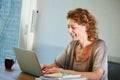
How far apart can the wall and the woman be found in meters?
0.44

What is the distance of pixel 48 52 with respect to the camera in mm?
3305

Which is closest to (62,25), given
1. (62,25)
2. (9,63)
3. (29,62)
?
(62,25)

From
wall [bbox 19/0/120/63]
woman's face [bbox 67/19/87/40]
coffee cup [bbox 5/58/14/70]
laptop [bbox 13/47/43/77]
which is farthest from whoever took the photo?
wall [bbox 19/0/120/63]

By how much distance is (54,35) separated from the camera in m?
3.24


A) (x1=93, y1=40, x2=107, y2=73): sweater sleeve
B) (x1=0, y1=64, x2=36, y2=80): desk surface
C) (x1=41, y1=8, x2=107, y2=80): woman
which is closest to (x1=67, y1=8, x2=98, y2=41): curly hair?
(x1=41, y1=8, x2=107, y2=80): woman

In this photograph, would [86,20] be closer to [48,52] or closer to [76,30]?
[76,30]

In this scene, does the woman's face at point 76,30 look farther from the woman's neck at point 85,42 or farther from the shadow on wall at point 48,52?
the shadow on wall at point 48,52

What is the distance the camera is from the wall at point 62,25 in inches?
99.3

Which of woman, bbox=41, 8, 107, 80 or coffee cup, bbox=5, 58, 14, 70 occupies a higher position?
woman, bbox=41, 8, 107, 80

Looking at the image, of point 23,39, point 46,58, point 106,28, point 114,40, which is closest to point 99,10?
point 106,28

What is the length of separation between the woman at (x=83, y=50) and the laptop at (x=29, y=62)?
13cm

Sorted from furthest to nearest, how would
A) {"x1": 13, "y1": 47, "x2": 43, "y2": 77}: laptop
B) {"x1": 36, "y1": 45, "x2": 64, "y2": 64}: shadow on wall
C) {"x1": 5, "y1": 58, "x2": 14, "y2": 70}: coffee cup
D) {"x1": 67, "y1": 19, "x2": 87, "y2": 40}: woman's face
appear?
{"x1": 36, "y1": 45, "x2": 64, "y2": 64}: shadow on wall, {"x1": 5, "y1": 58, "x2": 14, "y2": 70}: coffee cup, {"x1": 67, "y1": 19, "x2": 87, "y2": 40}: woman's face, {"x1": 13, "y1": 47, "x2": 43, "y2": 77}: laptop

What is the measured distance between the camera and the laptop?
176 centimetres

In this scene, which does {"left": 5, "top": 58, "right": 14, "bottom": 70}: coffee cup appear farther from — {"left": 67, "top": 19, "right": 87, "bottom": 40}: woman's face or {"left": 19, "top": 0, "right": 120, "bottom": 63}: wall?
{"left": 19, "top": 0, "right": 120, "bottom": 63}: wall
